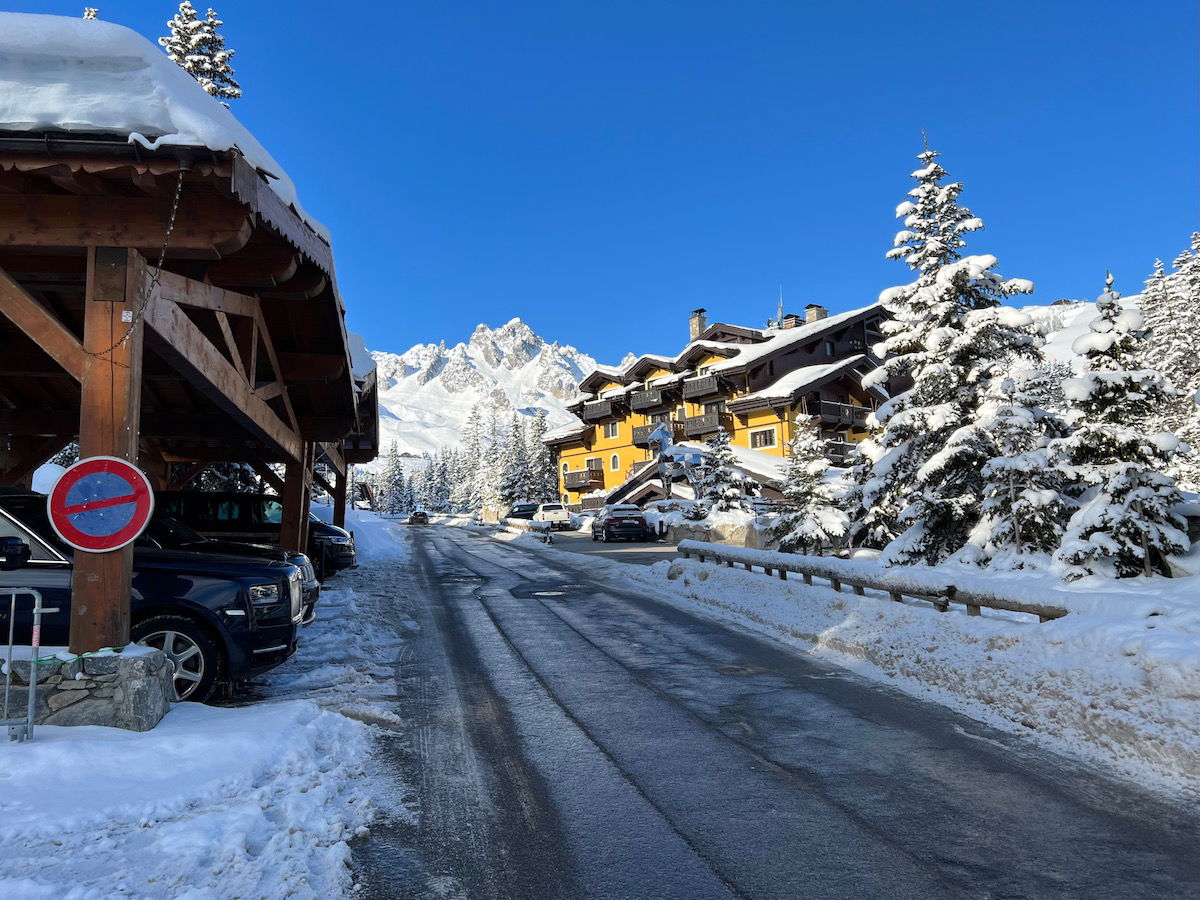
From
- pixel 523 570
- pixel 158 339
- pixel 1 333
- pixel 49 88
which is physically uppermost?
pixel 49 88

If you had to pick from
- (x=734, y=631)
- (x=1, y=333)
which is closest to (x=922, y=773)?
(x=734, y=631)

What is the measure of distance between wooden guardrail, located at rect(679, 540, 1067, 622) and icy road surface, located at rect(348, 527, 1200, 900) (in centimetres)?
157

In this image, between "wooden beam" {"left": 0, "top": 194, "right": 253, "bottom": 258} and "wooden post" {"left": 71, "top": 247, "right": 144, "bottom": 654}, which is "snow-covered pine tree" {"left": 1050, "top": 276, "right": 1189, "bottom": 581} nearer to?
"wooden beam" {"left": 0, "top": 194, "right": 253, "bottom": 258}

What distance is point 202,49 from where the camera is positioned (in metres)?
27.1

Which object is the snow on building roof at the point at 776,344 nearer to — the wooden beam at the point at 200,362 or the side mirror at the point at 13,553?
the wooden beam at the point at 200,362

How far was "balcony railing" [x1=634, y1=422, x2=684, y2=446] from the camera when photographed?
5453 centimetres

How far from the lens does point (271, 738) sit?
192 inches

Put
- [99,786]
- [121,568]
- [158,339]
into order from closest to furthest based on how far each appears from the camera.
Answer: [99,786] → [121,568] → [158,339]

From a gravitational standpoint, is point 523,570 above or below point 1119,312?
below

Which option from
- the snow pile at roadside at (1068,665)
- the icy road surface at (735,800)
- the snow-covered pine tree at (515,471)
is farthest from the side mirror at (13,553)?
the snow-covered pine tree at (515,471)

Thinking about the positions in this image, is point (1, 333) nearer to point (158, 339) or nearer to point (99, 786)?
point (158, 339)

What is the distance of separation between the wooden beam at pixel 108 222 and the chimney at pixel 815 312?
58.0 meters

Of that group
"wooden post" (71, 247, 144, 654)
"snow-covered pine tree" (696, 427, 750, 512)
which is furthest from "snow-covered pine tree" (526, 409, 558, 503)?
"wooden post" (71, 247, 144, 654)

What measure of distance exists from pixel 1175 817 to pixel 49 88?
27.9 ft
